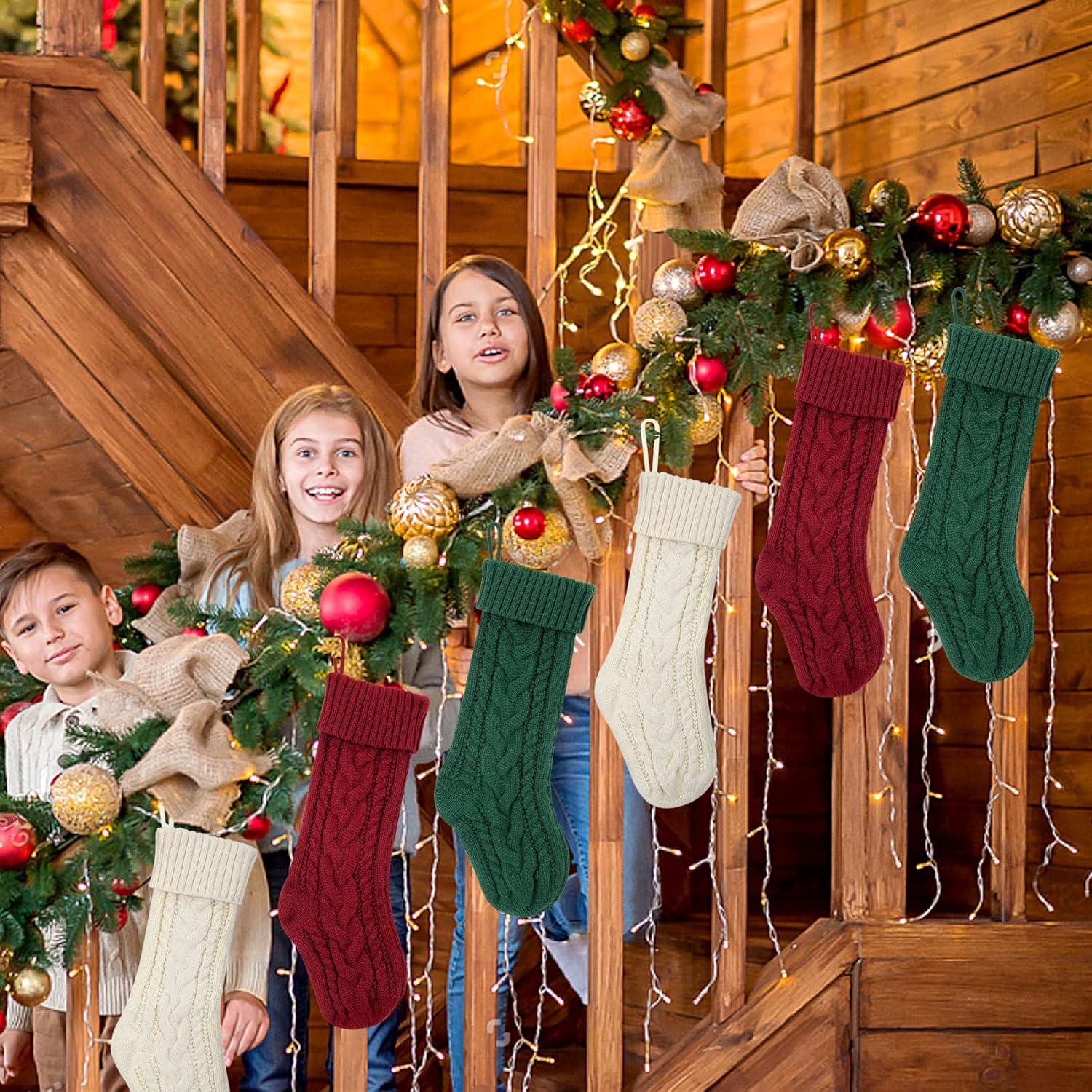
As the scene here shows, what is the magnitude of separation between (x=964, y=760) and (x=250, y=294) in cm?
159

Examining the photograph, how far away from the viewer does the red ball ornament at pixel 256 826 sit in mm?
1748

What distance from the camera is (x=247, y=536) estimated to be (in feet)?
7.47

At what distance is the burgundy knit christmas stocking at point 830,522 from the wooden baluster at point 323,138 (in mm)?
1042

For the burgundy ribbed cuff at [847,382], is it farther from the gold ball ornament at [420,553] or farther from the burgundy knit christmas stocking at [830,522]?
the gold ball ornament at [420,553]

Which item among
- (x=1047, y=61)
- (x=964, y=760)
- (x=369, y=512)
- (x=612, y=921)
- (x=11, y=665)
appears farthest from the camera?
(x=964, y=760)

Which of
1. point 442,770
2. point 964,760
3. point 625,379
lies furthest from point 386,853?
point 964,760

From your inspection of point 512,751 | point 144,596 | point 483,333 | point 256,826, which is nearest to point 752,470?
point 512,751

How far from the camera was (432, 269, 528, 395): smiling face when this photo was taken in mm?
2289

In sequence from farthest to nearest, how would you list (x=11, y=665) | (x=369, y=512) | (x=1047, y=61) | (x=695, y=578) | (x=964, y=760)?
(x=964, y=760) → (x=1047, y=61) → (x=11, y=665) → (x=369, y=512) → (x=695, y=578)

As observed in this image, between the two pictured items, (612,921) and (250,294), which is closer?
(612,921)

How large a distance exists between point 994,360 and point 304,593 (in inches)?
29.9

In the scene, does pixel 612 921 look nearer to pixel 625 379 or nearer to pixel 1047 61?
pixel 625 379

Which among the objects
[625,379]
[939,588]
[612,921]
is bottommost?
[612,921]

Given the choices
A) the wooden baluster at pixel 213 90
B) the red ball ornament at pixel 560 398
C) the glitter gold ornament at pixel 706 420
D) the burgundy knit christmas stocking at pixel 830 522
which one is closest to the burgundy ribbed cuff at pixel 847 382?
the burgundy knit christmas stocking at pixel 830 522
